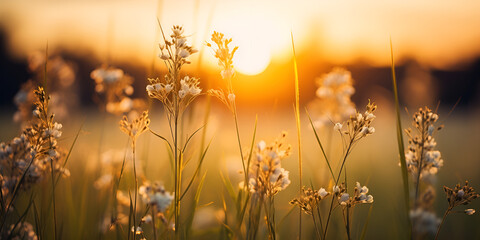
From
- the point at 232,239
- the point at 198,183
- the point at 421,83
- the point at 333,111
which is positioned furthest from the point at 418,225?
the point at 421,83

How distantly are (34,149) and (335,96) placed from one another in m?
3.31

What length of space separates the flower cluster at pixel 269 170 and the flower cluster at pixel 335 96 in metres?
2.50

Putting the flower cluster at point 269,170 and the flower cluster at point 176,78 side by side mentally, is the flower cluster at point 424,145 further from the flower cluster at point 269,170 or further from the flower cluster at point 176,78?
the flower cluster at point 176,78

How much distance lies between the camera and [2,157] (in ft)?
7.25

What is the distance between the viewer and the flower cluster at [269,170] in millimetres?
1848

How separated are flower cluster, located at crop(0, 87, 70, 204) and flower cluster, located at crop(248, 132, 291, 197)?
3.44 feet

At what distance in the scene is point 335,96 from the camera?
438cm

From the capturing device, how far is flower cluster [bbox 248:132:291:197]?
6.06 ft

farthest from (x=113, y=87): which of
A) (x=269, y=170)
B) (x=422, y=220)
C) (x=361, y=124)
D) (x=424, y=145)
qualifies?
(x=422, y=220)

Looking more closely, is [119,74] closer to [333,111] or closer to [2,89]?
[333,111]

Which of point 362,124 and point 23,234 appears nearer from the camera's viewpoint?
point 362,124

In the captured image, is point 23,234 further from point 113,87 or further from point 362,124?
point 362,124

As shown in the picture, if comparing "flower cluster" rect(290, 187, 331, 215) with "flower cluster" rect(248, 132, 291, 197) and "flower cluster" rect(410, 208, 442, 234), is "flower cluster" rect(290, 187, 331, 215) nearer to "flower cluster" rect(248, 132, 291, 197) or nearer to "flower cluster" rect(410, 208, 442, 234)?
"flower cluster" rect(248, 132, 291, 197)

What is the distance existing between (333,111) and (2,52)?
3277cm
